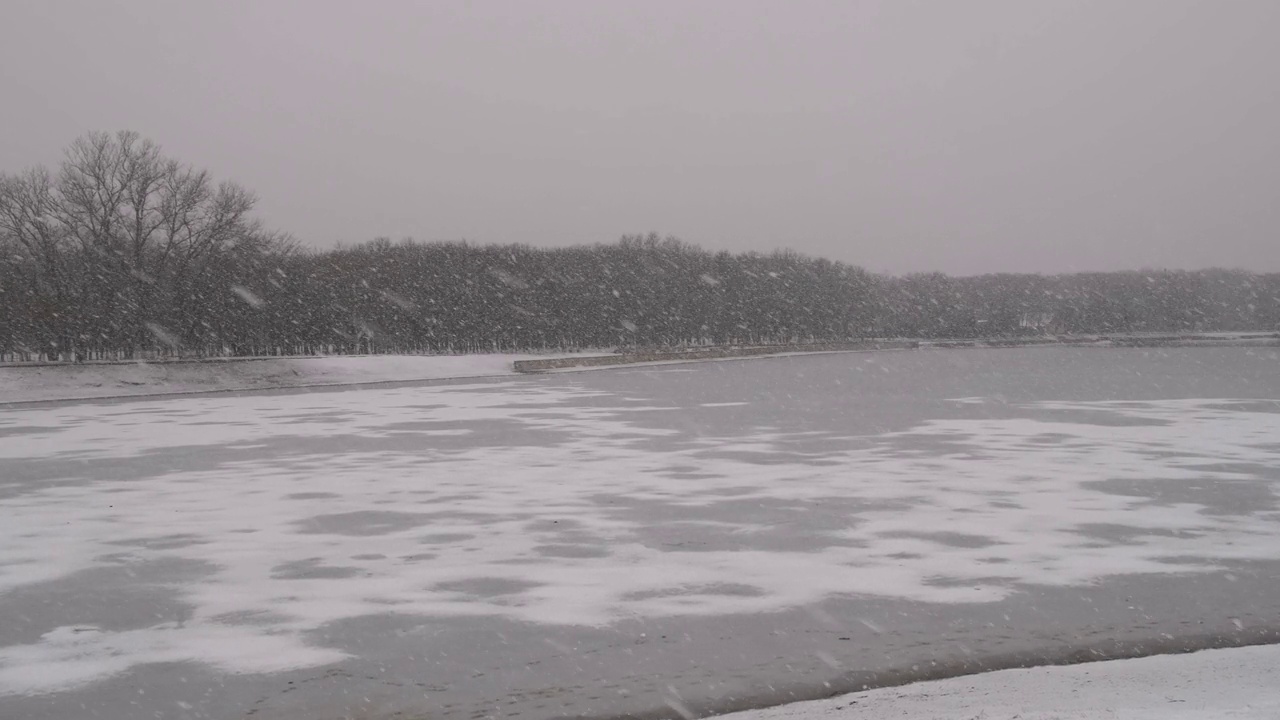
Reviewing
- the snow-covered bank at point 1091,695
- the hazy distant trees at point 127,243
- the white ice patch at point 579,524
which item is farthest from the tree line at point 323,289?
the snow-covered bank at point 1091,695

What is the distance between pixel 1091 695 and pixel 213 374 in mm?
41704

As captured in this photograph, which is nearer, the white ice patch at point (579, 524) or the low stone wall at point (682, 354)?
the white ice patch at point (579, 524)

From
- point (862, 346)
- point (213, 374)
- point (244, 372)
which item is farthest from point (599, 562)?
point (862, 346)

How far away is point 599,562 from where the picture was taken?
31.7 ft

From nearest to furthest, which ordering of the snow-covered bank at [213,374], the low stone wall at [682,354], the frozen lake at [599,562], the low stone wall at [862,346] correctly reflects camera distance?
the frozen lake at [599,562], the snow-covered bank at [213,374], the low stone wall at [682,354], the low stone wall at [862,346]

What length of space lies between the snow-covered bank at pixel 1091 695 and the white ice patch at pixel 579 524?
1872 mm

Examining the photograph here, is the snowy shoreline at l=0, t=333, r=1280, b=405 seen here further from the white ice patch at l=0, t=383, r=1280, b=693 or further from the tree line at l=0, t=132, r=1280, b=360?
the white ice patch at l=0, t=383, r=1280, b=693

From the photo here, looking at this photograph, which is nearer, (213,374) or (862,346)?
(213,374)

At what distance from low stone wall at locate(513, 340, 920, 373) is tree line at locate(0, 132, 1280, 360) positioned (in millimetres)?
9349

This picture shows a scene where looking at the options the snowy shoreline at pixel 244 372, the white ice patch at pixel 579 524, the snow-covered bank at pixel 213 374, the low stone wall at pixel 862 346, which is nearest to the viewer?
the white ice patch at pixel 579 524

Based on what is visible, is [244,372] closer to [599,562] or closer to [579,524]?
[579,524]

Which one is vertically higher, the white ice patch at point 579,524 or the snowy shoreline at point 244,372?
the snowy shoreline at point 244,372

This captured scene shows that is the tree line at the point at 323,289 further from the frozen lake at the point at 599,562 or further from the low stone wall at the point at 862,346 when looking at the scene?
the frozen lake at the point at 599,562

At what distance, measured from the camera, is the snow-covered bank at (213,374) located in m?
37.9
